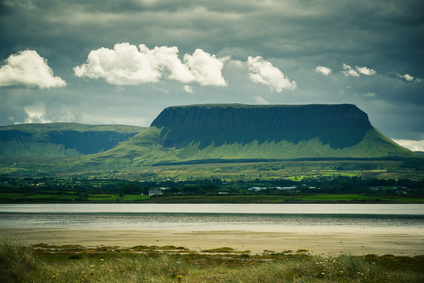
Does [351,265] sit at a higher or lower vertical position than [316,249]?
higher

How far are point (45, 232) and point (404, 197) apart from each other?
Answer: 13386 cm

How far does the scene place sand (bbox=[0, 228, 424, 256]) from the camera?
50969mm

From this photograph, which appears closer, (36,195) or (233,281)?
(233,281)

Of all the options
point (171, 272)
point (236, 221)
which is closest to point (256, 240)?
point (171, 272)

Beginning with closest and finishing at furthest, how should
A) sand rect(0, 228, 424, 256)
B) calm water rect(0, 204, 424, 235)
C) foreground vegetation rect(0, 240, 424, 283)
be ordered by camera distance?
foreground vegetation rect(0, 240, 424, 283), sand rect(0, 228, 424, 256), calm water rect(0, 204, 424, 235)

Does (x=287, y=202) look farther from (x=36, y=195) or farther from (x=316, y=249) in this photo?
(x=316, y=249)

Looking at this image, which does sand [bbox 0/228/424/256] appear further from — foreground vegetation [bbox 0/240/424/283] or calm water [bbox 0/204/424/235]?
foreground vegetation [bbox 0/240/424/283]

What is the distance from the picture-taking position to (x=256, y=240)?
200 feet

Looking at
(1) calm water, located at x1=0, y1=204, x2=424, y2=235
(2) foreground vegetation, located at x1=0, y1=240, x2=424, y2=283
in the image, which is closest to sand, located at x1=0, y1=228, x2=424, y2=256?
(1) calm water, located at x1=0, y1=204, x2=424, y2=235

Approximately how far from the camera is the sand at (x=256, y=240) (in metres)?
51.0

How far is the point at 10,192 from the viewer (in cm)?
19275

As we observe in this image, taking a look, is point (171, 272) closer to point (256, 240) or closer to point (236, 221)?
point (256, 240)

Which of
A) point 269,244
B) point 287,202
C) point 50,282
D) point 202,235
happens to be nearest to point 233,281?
point 50,282

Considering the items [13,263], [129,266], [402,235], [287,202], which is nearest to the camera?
[13,263]
